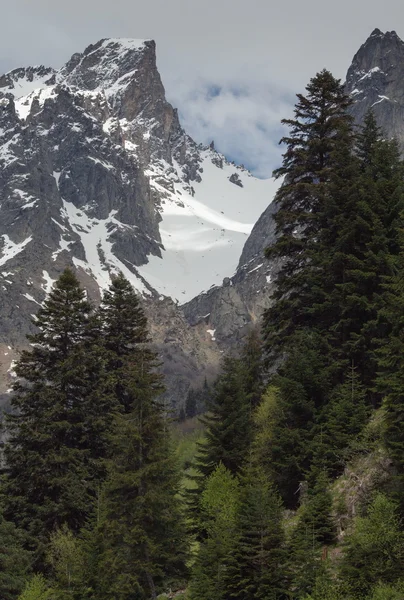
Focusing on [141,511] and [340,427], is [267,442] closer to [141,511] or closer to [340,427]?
[340,427]

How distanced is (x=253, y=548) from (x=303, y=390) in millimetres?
7063

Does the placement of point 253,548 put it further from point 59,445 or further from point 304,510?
point 59,445

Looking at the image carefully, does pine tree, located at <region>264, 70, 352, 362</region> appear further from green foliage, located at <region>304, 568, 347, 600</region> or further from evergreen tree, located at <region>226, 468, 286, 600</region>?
green foliage, located at <region>304, 568, 347, 600</region>

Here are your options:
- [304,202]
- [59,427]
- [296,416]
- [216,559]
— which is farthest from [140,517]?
[304,202]

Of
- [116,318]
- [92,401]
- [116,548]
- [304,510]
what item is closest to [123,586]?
[116,548]

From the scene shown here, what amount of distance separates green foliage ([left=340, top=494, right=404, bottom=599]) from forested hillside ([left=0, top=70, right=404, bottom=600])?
49 mm

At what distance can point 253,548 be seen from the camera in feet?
64.5

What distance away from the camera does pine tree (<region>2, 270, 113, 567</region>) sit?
28484mm

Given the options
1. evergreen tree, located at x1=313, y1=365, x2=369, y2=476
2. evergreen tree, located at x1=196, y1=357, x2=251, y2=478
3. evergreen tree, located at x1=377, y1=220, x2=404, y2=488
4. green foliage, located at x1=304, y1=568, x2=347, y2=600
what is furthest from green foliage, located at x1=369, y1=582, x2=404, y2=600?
evergreen tree, located at x1=196, y1=357, x2=251, y2=478

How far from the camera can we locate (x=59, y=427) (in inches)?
1163

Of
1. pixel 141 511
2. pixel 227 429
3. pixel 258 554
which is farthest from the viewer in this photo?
pixel 227 429

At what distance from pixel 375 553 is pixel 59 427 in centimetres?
1621

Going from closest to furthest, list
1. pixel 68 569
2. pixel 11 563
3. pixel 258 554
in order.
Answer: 1. pixel 258 554
2. pixel 68 569
3. pixel 11 563

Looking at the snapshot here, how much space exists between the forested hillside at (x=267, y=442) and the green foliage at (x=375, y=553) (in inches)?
1.9
